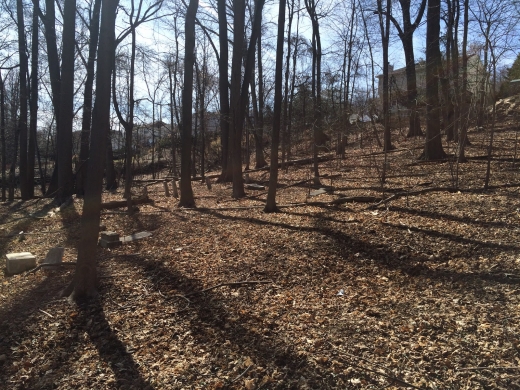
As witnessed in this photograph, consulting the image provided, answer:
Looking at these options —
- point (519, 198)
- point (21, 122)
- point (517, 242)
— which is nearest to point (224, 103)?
point (21, 122)

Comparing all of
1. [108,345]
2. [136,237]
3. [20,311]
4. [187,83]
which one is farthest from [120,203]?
[108,345]

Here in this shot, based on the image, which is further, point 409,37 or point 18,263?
point 409,37

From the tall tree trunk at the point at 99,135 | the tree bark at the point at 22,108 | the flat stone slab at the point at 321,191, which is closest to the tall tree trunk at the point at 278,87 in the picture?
the flat stone slab at the point at 321,191

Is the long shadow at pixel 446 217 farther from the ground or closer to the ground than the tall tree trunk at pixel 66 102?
closer to the ground

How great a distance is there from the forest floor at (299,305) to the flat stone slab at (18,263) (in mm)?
297

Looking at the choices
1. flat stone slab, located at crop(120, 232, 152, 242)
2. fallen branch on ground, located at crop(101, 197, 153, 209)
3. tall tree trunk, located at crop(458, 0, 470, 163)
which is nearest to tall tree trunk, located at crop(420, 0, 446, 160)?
tall tree trunk, located at crop(458, 0, 470, 163)

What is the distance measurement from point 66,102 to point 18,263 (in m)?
8.07

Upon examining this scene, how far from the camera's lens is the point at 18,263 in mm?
7125

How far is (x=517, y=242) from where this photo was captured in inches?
227

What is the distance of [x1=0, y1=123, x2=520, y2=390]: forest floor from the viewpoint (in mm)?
3689

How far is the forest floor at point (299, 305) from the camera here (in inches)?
145

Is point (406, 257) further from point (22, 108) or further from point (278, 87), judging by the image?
point (22, 108)

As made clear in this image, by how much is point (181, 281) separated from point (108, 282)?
1.10 m

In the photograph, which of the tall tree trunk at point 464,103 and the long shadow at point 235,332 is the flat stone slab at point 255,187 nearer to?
the tall tree trunk at point 464,103
